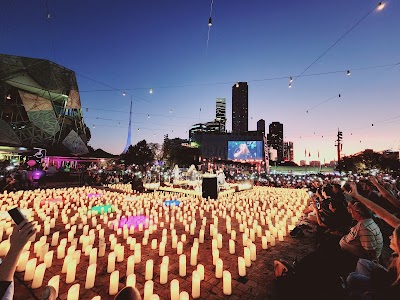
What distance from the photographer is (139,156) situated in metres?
44.1

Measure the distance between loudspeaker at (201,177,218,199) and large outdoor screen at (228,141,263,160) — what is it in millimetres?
41663

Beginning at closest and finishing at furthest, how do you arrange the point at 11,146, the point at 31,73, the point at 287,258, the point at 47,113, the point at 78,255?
the point at 78,255 → the point at 287,258 → the point at 11,146 → the point at 31,73 → the point at 47,113

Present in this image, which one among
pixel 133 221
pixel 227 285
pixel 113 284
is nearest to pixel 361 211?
pixel 227 285

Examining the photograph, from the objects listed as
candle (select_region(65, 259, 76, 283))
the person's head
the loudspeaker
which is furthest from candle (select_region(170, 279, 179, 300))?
the loudspeaker

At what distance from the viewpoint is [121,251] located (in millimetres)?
4113

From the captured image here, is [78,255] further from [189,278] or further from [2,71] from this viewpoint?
[2,71]

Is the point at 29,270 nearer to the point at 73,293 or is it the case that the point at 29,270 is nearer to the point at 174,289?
the point at 73,293

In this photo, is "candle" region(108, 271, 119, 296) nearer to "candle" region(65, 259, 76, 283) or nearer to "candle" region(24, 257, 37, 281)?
"candle" region(65, 259, 76, 283)

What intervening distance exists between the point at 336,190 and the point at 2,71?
35.8m

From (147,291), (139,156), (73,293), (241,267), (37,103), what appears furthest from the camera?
(139,156)

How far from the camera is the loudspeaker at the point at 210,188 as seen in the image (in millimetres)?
11273

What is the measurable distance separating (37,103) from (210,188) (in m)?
30.9

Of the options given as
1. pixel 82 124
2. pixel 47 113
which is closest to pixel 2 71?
pixel 47 113

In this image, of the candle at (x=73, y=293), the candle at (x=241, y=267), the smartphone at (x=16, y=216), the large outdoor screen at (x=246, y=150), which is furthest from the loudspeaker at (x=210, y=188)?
the large outdoor screen at (x=246, y=150)
